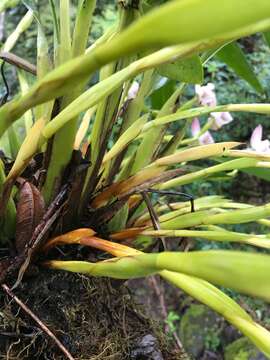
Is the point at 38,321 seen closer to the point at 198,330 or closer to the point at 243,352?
the point at 243,352

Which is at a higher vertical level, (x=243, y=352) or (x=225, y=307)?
(x=225, y=307)

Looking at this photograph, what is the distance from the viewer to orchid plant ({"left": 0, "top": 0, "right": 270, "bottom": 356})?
0.83 ft

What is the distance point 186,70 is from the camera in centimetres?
51

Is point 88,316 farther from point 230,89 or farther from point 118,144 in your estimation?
point 230,89

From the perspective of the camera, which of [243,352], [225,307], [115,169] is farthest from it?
[243,352]

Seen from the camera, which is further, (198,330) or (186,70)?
(198,330)

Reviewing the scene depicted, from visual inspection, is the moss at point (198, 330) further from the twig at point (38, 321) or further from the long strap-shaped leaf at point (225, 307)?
the long strap-shaped leaf at point (225, 307)

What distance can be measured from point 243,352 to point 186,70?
0.74m

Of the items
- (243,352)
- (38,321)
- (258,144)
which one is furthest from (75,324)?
(243,352)

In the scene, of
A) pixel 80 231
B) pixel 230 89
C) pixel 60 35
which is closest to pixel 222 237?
pixel 80 231

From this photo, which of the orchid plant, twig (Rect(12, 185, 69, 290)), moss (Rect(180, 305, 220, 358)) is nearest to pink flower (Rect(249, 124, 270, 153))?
the orchid plant

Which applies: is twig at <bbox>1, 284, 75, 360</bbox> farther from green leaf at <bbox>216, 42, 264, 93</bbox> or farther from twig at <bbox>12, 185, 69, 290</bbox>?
green leaf at <bbox>216, 42, 264, 93</bbox>

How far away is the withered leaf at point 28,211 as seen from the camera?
0.46 meters

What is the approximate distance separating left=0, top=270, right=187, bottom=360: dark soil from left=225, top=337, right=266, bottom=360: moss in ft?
1.70
